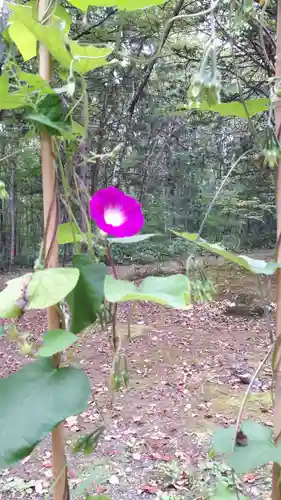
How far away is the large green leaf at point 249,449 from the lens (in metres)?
0.48

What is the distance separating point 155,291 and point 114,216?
150 millimetres

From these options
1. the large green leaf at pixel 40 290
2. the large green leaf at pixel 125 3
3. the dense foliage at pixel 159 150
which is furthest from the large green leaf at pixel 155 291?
the dense foliage at pixel 159 150

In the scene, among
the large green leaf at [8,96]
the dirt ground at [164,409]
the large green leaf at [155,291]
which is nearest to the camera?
the large green leaf at [155,291]

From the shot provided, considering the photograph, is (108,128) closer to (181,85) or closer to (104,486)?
(181,85)

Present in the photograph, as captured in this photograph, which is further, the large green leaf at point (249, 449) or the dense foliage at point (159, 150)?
the dense foliage at point (159, 150)

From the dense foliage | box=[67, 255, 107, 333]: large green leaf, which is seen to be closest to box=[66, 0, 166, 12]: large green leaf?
box=[67, 255, 107, 333]: large green leaf

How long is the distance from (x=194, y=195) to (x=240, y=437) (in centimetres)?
762

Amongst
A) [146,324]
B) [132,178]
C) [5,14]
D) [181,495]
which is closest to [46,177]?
[181,495]

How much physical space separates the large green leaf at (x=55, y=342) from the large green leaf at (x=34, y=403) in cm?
4

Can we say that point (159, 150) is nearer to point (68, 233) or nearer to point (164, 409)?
point (164, 409)

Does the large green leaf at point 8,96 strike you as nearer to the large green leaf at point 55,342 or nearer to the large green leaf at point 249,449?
the large green leaf at point 55,342

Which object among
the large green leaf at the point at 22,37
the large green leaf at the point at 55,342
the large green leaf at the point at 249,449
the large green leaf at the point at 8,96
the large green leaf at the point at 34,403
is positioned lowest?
the large green leaf at the point at 249,449

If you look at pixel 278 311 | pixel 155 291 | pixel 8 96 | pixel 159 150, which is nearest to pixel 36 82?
pixel 8 96

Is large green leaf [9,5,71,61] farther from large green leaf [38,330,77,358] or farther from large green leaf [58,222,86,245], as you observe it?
large green leaf [38,330,77,358]
